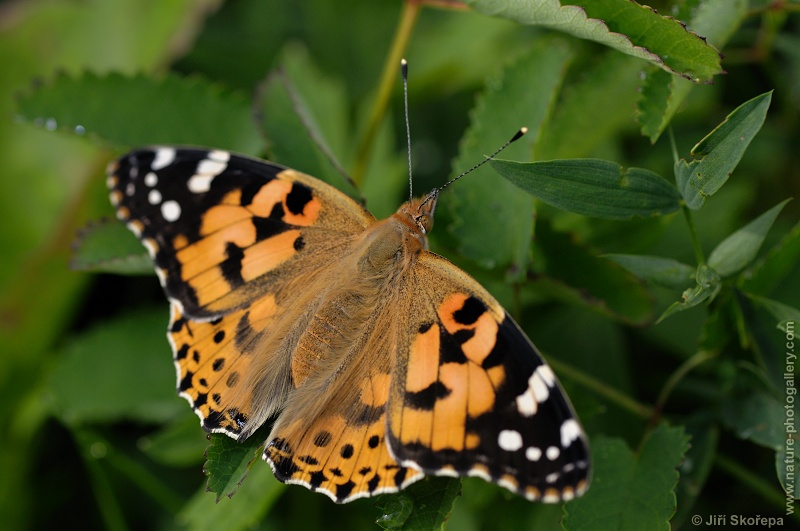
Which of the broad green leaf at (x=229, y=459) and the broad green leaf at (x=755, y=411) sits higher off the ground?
the broad green leaf at (x=755, y=411)

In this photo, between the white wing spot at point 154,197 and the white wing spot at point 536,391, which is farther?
the white wing spot at point 154,197

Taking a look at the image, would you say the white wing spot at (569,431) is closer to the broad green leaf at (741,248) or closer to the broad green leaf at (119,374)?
the broad green leaf at (741,248)

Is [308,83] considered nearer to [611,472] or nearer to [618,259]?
[618,259]

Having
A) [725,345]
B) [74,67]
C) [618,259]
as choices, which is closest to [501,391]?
[618,259]

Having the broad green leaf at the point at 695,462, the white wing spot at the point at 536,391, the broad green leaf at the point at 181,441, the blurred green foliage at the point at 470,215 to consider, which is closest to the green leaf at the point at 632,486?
the blurred green foliage at the point at 470,215

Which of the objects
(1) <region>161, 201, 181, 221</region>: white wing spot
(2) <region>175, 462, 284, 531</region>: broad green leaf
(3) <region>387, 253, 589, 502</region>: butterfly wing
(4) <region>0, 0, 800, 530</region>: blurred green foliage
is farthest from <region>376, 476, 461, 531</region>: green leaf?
(1) <region>161, 201, 181, 221</region>: white wing spot

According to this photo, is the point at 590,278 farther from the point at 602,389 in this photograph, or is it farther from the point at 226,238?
the point at 226,238

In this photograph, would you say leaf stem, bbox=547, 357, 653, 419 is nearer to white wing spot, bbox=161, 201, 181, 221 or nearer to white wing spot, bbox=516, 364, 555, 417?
white wing spot, bbox=516, 364, 555, 417
